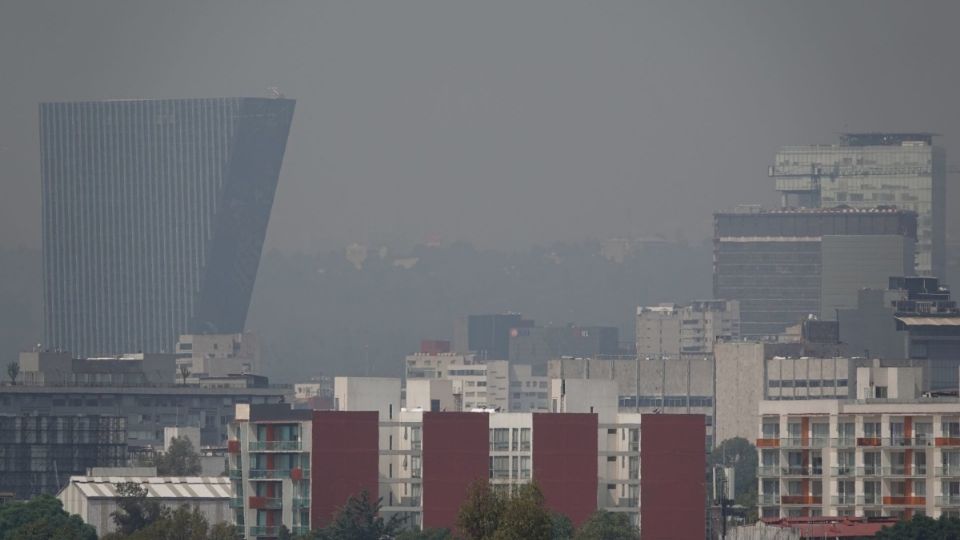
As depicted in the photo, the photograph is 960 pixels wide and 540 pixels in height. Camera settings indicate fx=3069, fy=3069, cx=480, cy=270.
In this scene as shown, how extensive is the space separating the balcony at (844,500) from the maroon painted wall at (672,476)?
23.1ft

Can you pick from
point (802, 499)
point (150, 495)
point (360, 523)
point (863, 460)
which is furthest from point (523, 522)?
point (150, 495)

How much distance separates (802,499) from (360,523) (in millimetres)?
20990

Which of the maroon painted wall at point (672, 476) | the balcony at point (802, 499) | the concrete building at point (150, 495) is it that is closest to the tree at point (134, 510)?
the concrete building at point (150, 495)

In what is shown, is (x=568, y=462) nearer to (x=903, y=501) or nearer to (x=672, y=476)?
(x=672, y=476)

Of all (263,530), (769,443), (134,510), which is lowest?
(263,530)

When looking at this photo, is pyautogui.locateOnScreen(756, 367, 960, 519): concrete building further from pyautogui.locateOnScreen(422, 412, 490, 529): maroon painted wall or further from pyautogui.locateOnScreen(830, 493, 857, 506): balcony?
pyautogui.locateOnScreen(422, 412, 490, 529): maroon painted wall

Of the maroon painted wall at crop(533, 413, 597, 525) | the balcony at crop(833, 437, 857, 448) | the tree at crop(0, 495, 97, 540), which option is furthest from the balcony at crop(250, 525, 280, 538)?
the balcony at crop(833, 437, 857, 448)

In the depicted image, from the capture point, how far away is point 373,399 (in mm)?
158375

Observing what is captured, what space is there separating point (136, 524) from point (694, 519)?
27.8m

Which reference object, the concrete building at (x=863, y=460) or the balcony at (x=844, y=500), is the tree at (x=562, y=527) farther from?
the balcony at (x=844, y=500)

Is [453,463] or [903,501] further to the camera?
[453,463]

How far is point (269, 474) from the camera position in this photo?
146m

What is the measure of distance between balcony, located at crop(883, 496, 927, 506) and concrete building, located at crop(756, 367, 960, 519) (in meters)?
0.03

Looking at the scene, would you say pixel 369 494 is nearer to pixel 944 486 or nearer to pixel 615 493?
pixel 615 493
